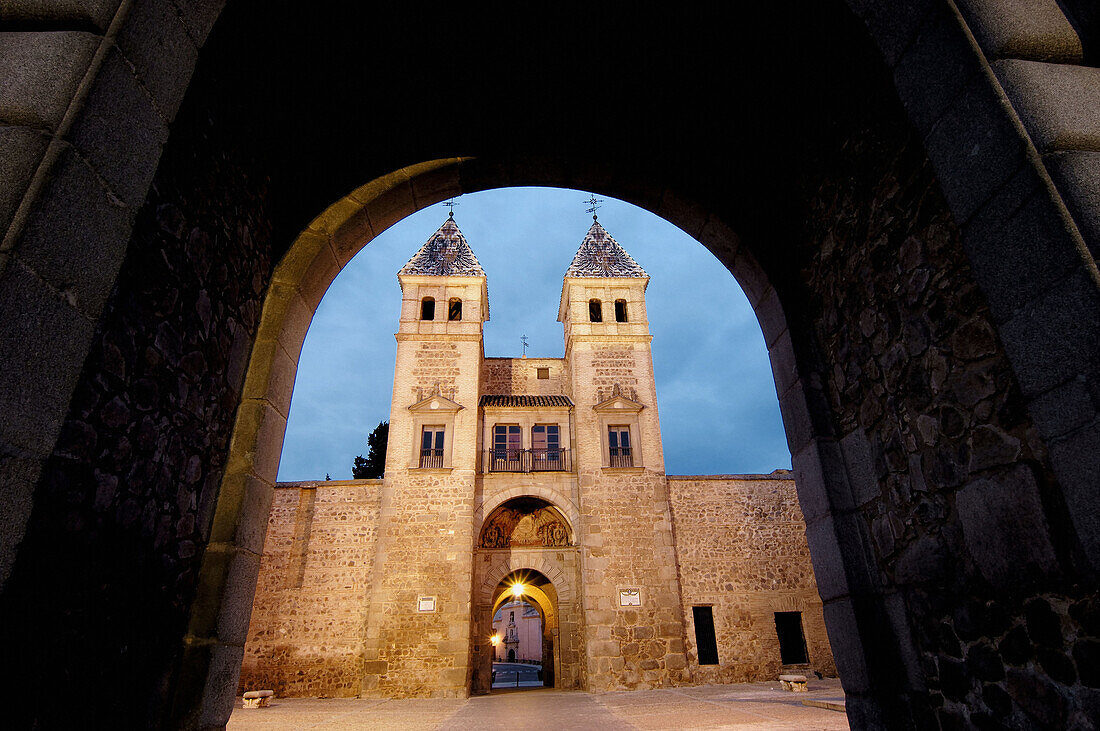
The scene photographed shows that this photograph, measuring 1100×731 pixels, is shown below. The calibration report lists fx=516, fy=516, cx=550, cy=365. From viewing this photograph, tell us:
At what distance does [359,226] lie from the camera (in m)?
3.76

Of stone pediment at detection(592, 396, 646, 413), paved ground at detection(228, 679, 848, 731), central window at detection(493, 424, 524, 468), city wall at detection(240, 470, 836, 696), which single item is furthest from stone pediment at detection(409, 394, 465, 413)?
paved ground at detection(228, 679, 848, 731)

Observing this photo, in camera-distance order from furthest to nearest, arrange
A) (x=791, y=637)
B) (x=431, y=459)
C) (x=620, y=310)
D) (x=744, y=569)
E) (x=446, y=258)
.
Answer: (x=446, y=258), (x=620, y=310), (x=431, y=459), (x=744, y=569), (x=791, y=637)

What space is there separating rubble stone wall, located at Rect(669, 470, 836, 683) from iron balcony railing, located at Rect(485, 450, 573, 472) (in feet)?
10.5

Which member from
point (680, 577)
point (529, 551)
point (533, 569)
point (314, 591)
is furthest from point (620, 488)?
point (314, 591)

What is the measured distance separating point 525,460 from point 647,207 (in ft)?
38.2

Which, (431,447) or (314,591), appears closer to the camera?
(314,591)

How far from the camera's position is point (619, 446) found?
14883mm

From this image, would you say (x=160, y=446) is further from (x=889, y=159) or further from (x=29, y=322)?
(x=889, y=159)

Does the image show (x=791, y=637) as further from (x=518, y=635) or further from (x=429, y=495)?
(x=518, y=635)

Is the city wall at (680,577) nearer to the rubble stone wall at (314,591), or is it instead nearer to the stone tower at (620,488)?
the rubble stone wall at (314,591)

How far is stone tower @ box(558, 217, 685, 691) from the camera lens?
1234 cm

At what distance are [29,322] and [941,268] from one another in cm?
334

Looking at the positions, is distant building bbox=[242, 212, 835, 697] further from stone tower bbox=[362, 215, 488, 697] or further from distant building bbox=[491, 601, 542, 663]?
distant building bbox=[491, 601, 542, 663]

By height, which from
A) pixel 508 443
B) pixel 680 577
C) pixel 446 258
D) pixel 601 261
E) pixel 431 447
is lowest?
pixel 680 577
